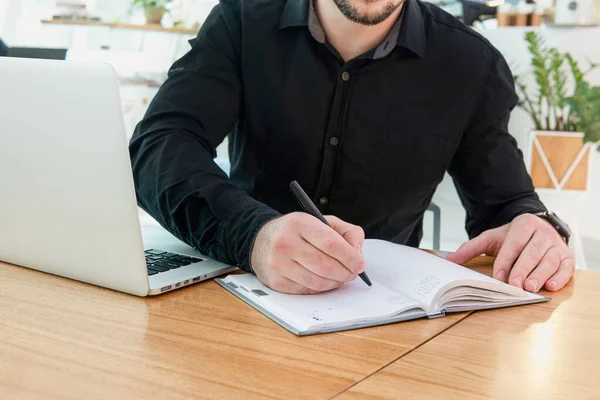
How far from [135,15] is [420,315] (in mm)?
4040

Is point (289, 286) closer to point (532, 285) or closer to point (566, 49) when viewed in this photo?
point (532, 285)

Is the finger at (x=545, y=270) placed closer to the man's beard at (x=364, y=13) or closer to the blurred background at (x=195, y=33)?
the man's beard at (x=364, y=13)

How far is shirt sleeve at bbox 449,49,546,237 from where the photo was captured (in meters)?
1.47

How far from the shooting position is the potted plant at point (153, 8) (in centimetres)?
429

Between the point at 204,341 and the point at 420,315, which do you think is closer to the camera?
the point at 204,341

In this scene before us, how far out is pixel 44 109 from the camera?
0.85 m

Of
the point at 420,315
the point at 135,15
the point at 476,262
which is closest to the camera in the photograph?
the point at 420,315

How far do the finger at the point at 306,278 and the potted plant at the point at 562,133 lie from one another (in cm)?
241

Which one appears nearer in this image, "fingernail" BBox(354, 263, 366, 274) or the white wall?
"fingernail" BBox(354, 263, 366, 274)

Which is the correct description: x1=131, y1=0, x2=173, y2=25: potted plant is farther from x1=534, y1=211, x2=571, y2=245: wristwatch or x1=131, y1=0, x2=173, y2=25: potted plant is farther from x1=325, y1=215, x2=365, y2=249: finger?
x1=325, y1=215, x2=365, y2=249: finger

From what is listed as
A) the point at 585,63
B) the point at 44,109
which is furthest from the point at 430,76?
the point at 585,63

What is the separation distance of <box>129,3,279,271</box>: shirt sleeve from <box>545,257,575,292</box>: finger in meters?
0.40

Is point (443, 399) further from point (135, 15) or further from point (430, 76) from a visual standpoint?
point (135, 15)

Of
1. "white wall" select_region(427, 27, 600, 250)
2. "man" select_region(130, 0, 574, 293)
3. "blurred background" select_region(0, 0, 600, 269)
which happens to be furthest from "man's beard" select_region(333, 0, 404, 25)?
"white wall" select_region(427, 27, 600, 250)
